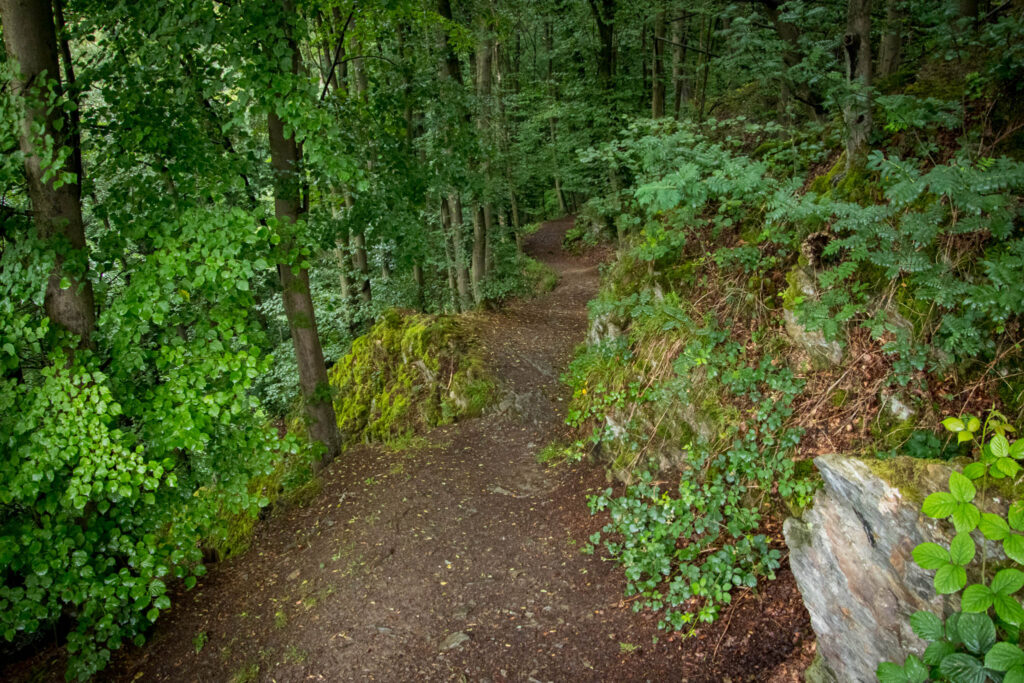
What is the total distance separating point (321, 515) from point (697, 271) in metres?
5.44

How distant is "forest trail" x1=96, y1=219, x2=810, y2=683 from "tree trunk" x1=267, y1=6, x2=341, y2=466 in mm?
711

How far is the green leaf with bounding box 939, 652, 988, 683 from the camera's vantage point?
231 centimetres

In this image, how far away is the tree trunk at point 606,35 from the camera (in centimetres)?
1556

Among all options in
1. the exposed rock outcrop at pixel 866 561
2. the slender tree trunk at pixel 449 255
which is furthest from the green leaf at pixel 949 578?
the slender tree trunk at pixel 449 255

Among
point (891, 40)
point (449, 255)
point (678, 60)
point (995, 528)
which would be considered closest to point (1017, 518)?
point (995, 528)

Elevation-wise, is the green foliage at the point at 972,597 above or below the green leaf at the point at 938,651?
above

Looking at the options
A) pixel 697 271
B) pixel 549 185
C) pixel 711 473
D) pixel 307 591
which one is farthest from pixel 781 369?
pixel 549 185

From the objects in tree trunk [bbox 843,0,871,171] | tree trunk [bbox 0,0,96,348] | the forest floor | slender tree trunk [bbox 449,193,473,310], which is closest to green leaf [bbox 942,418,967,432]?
the forest floor

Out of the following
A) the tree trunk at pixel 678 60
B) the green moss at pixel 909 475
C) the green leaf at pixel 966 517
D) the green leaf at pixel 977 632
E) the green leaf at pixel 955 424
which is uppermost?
the tree trunk at pixel 678 60

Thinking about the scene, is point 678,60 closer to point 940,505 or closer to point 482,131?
point 482,131

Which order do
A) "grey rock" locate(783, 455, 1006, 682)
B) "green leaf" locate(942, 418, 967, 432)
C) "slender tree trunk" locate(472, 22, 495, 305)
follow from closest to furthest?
"green leaf" locate(942, 418, 967, 432) → "grey rock" locate(783, 455, 1006, 682) → "slender tree trunk" locate(472, 22, 495, 305)

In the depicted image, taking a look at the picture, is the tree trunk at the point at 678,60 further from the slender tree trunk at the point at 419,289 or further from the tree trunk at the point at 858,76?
the slender tree trunk at the point at 419,289

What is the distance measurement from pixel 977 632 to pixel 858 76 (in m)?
4.62

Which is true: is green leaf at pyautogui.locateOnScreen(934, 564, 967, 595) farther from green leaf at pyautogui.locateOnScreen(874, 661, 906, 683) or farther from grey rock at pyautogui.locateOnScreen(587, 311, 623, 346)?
grey rock at pyautogui.locateOnScreen(587, 311, 623, 346)
